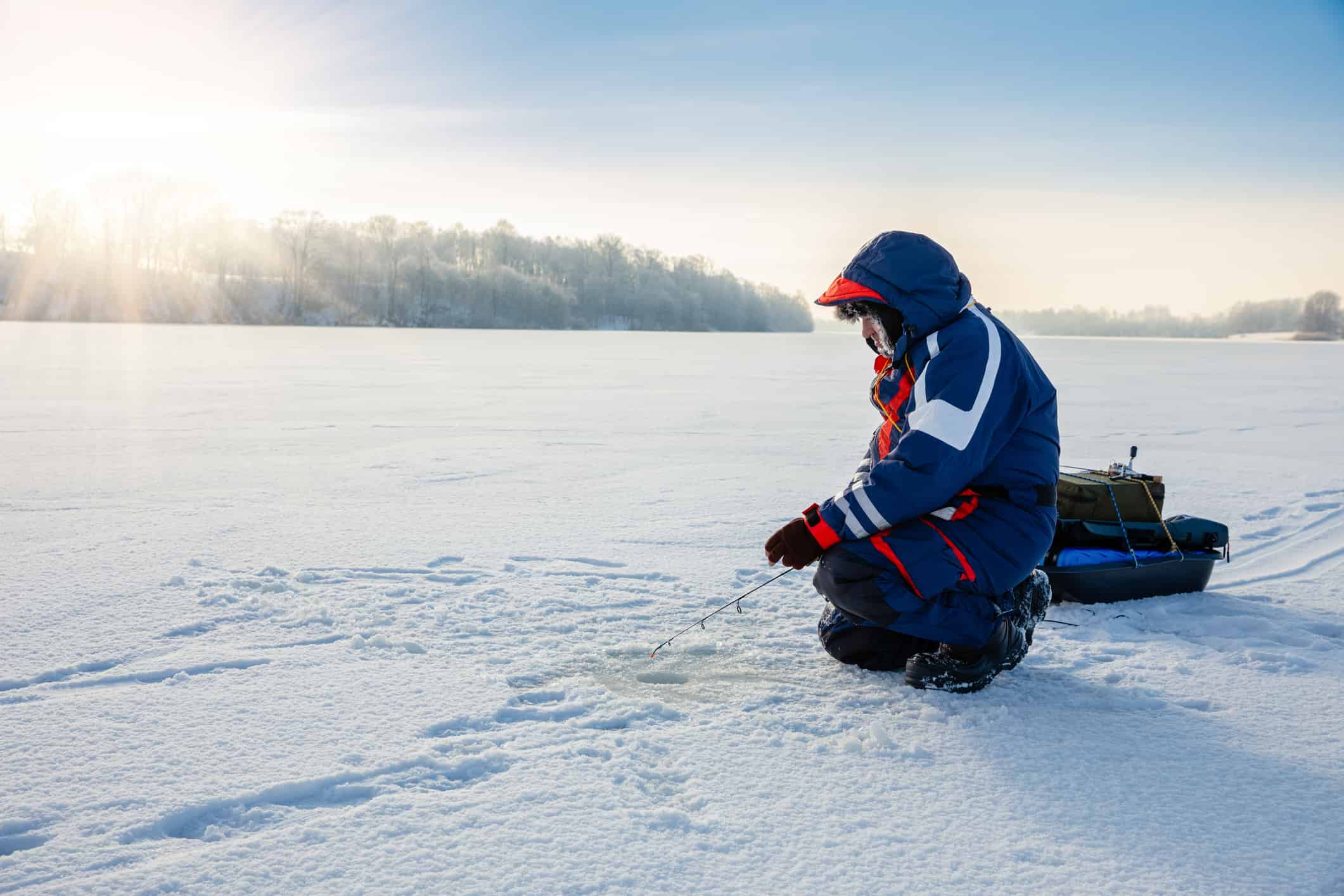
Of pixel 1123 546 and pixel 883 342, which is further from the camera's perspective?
pixel 1123 546

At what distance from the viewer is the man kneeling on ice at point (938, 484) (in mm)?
2088

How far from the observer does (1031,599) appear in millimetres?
2467

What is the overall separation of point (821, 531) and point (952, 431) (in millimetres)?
402

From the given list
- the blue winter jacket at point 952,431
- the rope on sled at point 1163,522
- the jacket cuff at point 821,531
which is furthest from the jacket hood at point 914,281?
the rope on sled at point 1163,522

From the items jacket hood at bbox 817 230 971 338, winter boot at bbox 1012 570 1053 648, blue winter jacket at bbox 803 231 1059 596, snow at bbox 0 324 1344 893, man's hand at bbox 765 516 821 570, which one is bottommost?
snow at bbox 0 324 1344 893

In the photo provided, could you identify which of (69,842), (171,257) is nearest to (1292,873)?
(69,842)

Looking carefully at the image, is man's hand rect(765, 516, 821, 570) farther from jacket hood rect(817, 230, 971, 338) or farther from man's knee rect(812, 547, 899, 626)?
jacket hood rect(817, 230, 971, 338)

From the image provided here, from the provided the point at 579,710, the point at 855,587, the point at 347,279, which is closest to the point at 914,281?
the point at 855,587

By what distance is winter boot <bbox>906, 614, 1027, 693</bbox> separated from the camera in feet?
7.44

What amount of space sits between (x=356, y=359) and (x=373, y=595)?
16.0 m

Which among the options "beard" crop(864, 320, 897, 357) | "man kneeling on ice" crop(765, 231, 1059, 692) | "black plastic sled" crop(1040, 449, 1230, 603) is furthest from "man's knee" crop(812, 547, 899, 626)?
"black plastic sled" crop(1040, 449, 1230, 603)

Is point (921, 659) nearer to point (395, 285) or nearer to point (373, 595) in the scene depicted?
point (373, 595)

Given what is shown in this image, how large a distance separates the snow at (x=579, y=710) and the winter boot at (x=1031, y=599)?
0.49 ft

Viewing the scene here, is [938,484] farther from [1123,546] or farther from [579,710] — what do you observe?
[1123,546]
